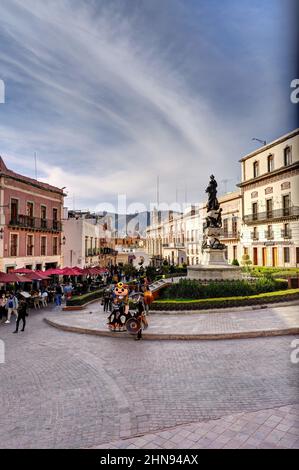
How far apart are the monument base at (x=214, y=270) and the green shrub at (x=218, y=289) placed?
1098mm

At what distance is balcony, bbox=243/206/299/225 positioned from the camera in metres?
29.9

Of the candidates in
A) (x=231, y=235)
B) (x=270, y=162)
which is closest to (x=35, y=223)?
(x=231, y=235)

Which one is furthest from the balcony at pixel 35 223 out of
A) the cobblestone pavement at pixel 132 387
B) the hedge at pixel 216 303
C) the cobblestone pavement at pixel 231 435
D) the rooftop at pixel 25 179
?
the cobblestone pavement at pixel 231 435

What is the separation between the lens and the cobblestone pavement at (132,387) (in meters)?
4.96

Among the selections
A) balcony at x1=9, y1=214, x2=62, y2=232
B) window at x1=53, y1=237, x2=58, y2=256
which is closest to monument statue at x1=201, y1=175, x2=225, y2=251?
balcony at x1=9, y1=214, x2=62, y2=232

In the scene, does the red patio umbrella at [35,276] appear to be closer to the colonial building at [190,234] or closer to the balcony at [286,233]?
the balcony at [286,233]

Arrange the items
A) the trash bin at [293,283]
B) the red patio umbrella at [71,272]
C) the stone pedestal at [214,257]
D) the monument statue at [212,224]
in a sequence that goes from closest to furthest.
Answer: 1. the trash bin at [293,283]
2. the stone pedestal at [214,257]
3. the monument statue at [212,224]
4. the red patio umbrella at [71,272]

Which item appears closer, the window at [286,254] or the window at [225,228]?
the window at [286,254]

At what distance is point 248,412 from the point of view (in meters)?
5.15

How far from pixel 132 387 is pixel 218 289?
9.81 meters

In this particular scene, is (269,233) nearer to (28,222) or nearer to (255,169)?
(255,169)

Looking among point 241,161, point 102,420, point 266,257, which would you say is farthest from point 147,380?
point 241,161

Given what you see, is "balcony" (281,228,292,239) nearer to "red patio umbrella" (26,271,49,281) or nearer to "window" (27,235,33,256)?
"red patio umbrella" (26,271,49,281)

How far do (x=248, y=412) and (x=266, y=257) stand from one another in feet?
100
